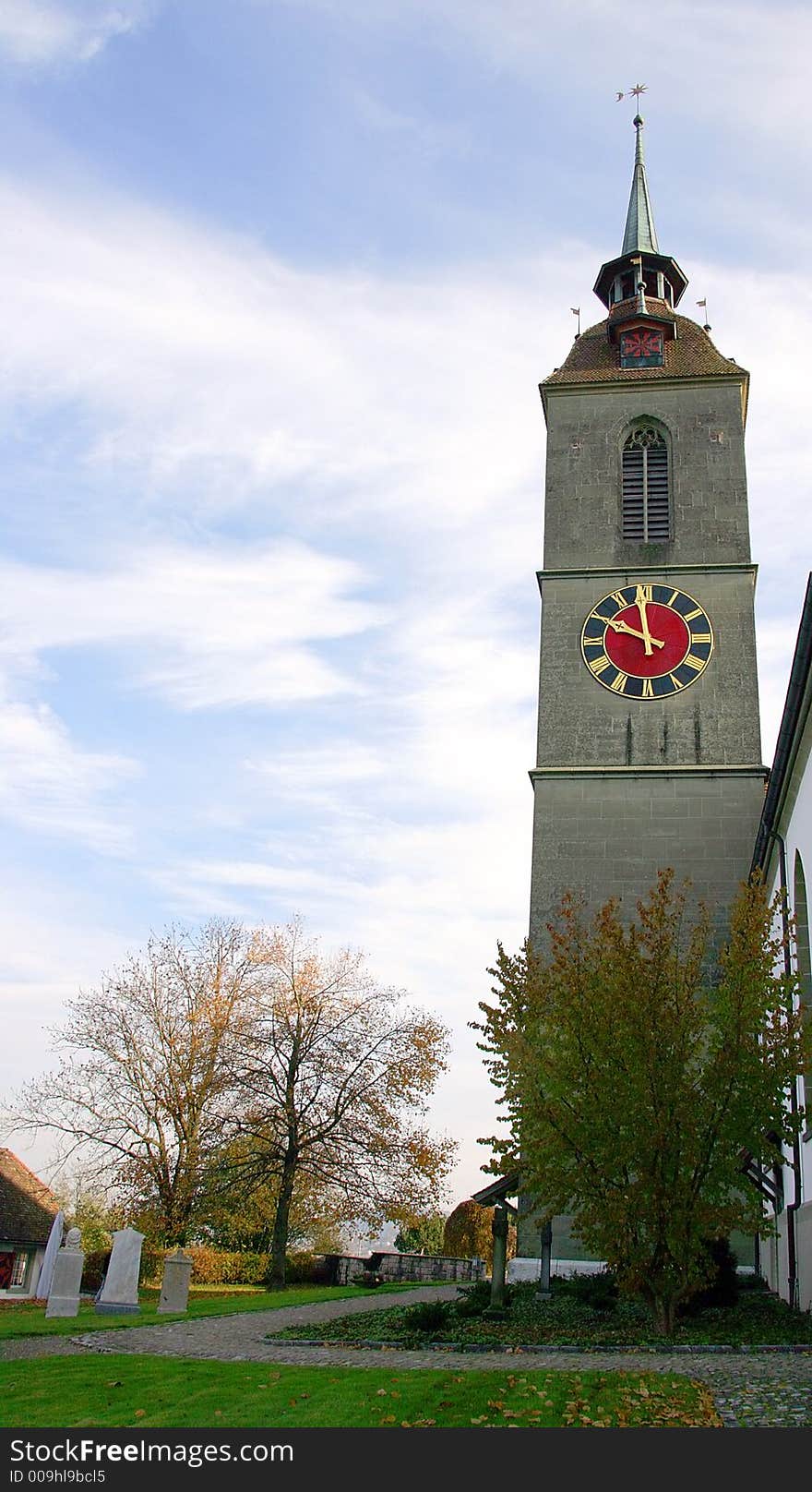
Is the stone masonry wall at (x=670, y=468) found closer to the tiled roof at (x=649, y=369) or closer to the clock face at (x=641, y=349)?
the tiled roof at (x=649, y=369)

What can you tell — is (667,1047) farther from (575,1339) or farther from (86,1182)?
(86,1182)

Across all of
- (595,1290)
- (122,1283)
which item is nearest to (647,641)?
(595,1290)

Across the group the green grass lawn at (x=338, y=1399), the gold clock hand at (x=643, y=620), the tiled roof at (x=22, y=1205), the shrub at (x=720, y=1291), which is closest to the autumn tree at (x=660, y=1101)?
the shrub at (x=720, y=1291)

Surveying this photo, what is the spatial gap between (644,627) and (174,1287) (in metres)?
17.6

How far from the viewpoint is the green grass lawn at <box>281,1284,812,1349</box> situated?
13.8 meters

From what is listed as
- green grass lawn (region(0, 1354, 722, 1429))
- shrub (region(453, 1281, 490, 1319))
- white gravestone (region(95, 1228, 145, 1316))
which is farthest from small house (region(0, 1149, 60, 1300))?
green grass lawn (region(0, 1354, 722, 1429))

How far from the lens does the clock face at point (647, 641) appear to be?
2889cm

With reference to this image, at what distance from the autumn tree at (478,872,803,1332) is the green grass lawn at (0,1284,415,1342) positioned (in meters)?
7.40

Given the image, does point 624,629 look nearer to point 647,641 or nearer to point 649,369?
point 647,641

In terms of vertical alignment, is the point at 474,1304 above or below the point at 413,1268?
above

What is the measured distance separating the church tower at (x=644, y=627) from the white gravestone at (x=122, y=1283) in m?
10.2

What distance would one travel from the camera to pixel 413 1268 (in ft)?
131

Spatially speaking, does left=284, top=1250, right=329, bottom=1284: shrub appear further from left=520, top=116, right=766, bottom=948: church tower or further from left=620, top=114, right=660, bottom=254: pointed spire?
left=620, top=114, right=660, bottom=254: pointed spire
